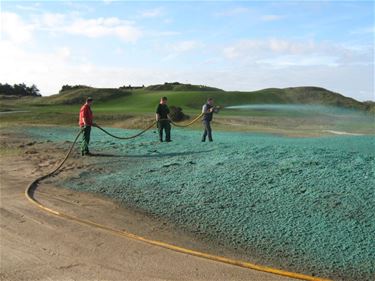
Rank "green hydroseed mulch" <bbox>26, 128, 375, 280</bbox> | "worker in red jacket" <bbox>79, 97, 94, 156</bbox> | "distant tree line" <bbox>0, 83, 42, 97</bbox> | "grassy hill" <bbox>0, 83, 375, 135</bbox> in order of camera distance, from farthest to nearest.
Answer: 1. "distant tree line" <bbox>0, 83, 42, 97</bbox>
2. "grassy hill" <bbox>0, 83, 375, 135</bbox>
3. "worker in red jacket" <bbox>79, 97, 94, 156</bbox>
4. "green hydroseed mulch" <bbox>26, 128, 375, 280</bbox>

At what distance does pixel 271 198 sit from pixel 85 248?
325 cm

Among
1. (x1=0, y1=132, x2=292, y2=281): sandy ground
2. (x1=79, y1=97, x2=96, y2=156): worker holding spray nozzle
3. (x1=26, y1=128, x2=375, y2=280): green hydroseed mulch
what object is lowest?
(x1=0, y1=132, x2=292, y2=281): sandy ground

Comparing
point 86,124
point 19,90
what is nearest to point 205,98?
point 19,90

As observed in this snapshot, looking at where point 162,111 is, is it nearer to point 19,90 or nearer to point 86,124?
point 86,124

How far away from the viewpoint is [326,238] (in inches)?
282

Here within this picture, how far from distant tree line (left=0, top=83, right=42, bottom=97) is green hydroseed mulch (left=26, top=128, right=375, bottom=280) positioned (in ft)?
243

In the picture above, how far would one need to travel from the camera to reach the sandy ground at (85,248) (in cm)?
648

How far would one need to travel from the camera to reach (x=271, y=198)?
8.66m

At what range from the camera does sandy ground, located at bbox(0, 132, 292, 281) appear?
648cm

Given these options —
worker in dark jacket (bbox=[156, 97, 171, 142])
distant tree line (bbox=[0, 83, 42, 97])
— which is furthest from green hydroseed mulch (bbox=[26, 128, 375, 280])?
distant tree line (bbox=[0, 83, 42, 97])

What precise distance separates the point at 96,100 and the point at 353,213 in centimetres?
5809

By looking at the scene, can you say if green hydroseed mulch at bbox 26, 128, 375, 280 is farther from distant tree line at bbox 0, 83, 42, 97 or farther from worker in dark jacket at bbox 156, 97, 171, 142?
distant tree line at bbox 0, 83, 42, 97

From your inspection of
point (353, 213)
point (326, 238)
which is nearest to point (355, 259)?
point (326, 238)

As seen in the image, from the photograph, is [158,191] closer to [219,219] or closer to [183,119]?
[219,219]
